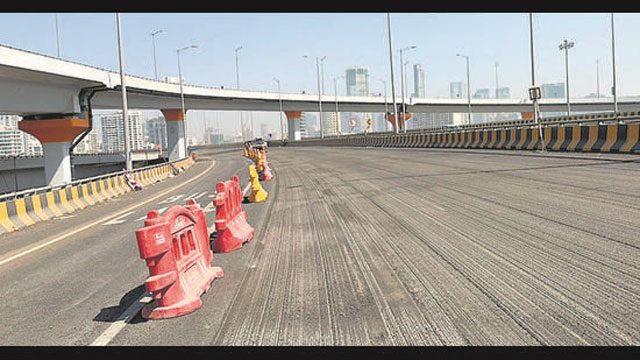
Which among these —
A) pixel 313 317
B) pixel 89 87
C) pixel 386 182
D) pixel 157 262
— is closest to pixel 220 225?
pixel 157 262

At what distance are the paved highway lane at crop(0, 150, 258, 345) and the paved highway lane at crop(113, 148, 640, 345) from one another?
0.76 metres

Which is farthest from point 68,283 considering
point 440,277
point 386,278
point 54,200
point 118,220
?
point 54,200

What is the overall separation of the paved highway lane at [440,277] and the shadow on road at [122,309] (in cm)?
31

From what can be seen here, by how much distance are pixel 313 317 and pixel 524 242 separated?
145 inches

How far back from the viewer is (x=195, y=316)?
16.9 feet

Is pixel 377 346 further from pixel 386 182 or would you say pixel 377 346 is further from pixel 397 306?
pixel 386 182

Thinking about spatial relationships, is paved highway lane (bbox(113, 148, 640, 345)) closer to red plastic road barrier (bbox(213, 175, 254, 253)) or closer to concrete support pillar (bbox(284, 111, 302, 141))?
red plastic road barrier (bbox(213, 175, 254, 253))

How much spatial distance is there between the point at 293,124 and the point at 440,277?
98581mm

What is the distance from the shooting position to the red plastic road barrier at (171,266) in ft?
16.6

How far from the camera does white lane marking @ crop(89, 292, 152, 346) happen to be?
4.63 meters

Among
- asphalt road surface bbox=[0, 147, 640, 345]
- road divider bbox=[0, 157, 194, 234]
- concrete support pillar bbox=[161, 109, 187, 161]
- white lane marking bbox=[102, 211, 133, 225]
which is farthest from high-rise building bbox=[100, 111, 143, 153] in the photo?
asphalt road surface bbox=[0, 147, 640, 345]

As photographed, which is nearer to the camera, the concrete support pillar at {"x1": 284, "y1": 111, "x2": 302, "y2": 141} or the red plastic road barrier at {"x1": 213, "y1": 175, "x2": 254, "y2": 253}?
the red plastic road barrier at {"x1": 213, "y1": 175, "x2": 254, "y2": 253}

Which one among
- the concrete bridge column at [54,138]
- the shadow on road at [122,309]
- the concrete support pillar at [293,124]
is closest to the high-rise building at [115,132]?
the concrete support pillar at [293,124]

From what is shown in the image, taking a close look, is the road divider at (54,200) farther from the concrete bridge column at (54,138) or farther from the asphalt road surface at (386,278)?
the concrete bridge column at (54,138)
